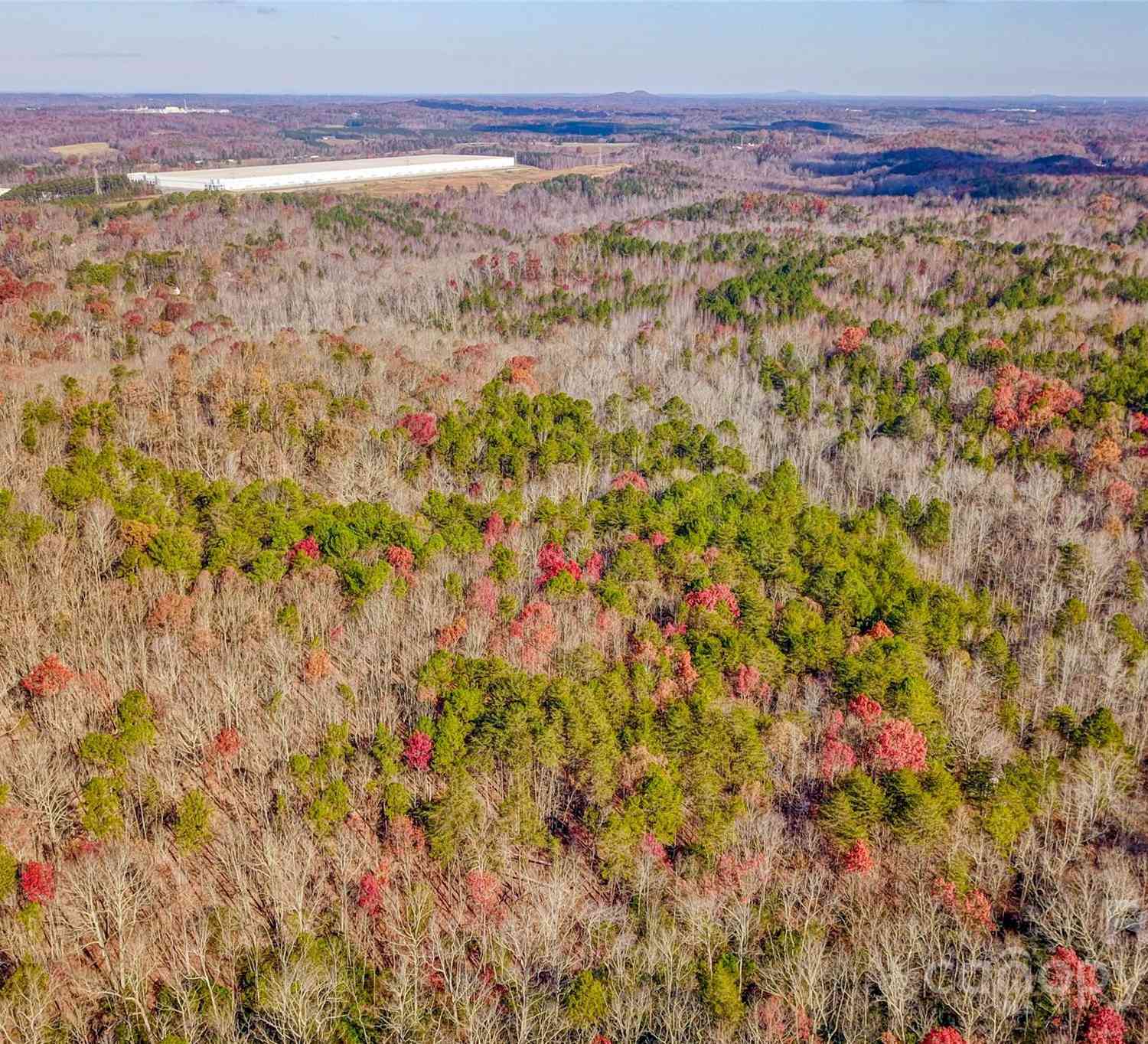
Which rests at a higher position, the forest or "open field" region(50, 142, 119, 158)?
"open field" region(50, 142, 119, 158)

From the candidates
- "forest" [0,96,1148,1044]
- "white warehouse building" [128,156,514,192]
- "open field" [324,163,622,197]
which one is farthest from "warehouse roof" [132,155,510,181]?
"forest" [0,96,1148,1044]

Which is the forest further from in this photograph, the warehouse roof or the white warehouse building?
the warehouse roof

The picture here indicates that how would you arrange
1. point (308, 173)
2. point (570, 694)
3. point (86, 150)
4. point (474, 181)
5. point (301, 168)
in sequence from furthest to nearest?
point (86, 150), point (474, 181), point (301, 168), point (308, 173), point (570, 694)

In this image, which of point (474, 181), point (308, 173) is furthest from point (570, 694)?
point (474, 181)

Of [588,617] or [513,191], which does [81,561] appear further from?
[513,191]

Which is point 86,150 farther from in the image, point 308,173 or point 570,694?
point 570,694

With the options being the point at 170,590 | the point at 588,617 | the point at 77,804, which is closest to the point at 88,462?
the point at 170,590
